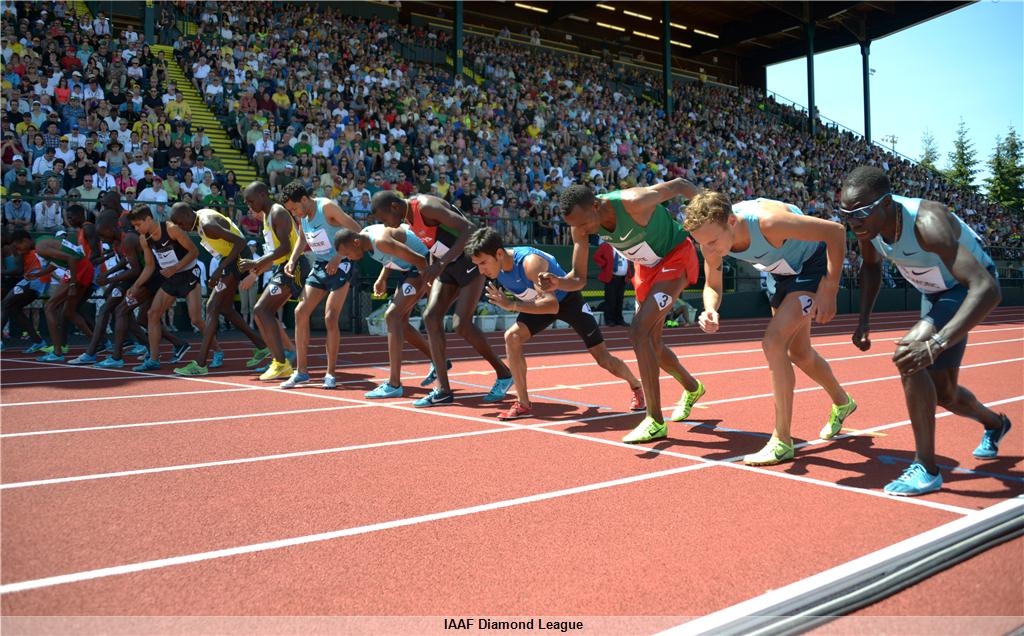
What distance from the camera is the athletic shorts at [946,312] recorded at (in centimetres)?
428

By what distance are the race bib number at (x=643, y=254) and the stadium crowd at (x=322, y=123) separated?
33.9 ft

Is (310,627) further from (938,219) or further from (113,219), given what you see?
(113,219)

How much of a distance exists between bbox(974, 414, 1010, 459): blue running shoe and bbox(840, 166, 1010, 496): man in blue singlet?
2.46 feet

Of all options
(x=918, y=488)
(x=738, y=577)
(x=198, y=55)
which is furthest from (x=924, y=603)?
(x=198, y=55)

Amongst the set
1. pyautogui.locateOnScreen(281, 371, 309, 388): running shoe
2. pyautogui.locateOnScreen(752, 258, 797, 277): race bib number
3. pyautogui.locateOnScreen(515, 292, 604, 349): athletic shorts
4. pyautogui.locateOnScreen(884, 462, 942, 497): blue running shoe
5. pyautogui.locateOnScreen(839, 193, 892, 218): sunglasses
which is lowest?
pyautogui.locateOnScreen(884, 462, 942, 497): blue running shoe

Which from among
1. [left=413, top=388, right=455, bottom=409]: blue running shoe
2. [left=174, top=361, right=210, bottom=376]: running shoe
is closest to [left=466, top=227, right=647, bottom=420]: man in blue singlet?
[left=413, top=388, right=455, bottom=409]: blue running shoe

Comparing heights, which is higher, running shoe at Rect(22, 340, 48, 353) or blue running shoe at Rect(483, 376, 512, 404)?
running shoe at Rect(22, 340, 48, 353)

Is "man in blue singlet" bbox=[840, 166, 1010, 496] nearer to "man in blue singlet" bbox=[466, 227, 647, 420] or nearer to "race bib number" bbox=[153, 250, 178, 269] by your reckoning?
"man in blue singlet" bbox=[466, 227, 647, 420]

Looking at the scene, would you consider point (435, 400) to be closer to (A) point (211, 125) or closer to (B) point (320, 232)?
(B) point (320, 232)

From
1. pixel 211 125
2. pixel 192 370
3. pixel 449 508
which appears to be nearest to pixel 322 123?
pixel 211 125

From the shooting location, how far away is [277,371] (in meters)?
9.27

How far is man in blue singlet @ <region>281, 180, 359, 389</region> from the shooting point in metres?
8.48

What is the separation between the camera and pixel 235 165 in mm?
18016

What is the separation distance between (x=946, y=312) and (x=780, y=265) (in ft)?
3.74
